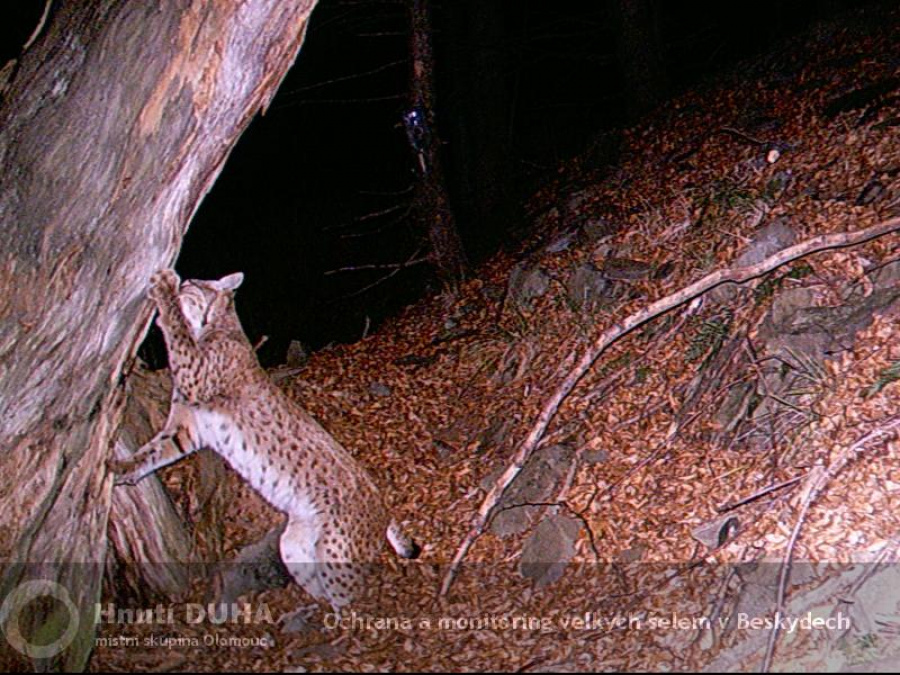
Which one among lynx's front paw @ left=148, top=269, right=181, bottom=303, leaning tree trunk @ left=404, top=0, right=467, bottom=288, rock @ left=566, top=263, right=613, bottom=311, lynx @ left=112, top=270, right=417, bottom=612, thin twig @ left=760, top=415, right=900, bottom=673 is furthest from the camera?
leaning tree trunk @ left=404, top=0, right=467, bottom=288

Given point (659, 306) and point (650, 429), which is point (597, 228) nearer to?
point (659, 306)

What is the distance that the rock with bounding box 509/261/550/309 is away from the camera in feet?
24.9

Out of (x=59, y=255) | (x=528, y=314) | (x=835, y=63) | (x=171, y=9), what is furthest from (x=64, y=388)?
(x=835, y=63)

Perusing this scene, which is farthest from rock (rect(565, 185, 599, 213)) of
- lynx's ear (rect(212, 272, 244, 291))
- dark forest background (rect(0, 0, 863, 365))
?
lynx's ear (rect(212, 272, 244, 291))

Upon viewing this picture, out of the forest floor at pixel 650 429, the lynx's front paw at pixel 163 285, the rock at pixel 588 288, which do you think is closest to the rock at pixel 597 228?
the forest floor at pixel 650 429

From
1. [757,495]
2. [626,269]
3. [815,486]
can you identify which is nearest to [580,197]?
[626,269]

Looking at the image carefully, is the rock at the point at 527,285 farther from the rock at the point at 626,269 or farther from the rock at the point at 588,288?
the rock at the point at 626,269

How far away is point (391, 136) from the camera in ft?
53.6

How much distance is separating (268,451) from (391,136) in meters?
12.2

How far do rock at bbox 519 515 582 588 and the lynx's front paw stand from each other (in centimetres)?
231

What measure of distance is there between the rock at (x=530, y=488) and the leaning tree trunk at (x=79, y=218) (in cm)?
225

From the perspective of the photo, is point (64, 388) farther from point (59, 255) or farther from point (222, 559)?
point (222, 559)

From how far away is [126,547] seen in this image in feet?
15.9

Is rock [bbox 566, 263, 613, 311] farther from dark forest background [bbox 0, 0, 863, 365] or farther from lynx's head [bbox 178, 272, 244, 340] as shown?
lynx's head [bbox 178, 272, 244, 340]
